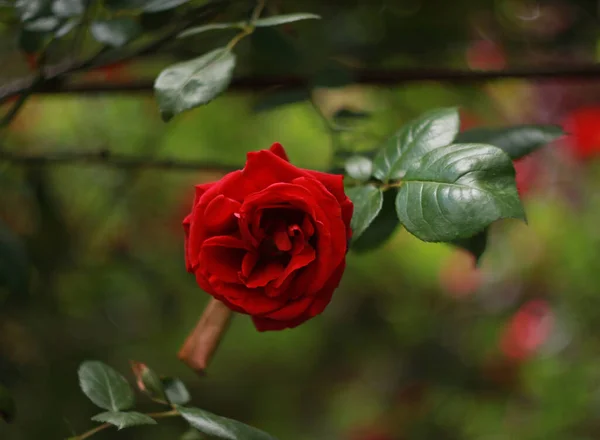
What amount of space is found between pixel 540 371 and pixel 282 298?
91cm

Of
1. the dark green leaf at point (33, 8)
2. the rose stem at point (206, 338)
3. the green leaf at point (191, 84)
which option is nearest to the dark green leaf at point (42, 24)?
the dark green leaf at point (33, 8)

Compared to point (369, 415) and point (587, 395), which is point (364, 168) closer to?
point (587, 395)

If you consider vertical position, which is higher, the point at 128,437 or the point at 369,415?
the point at 128,437

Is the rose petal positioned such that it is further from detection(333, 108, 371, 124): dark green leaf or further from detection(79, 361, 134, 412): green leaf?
detection(333, 108, 371, 124): dark green leaf

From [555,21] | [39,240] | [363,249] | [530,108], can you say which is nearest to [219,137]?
[39,240]

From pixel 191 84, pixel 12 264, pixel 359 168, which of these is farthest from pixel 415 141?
pixel 12 264

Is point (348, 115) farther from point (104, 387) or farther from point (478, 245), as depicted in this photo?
point (104, 387)

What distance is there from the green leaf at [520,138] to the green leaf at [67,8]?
0.30 m

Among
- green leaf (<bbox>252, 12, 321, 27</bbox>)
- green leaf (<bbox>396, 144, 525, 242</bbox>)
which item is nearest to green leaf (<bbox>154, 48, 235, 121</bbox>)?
green leaf (<bbox>252, 12, 321, 27</bbox>)

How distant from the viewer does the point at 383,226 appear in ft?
1.45

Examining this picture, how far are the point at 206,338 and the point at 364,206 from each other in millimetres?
139

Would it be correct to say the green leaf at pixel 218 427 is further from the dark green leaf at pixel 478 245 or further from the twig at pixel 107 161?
the twig at pixel 107 161

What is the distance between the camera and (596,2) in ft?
2.76

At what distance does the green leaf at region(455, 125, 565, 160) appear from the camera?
1.61 feet
